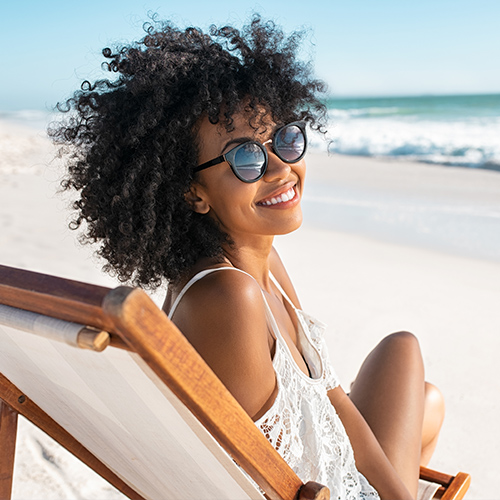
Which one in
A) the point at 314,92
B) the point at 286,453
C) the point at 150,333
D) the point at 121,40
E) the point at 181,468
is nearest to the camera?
the point at 150,333

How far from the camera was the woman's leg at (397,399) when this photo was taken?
2258 millimetres

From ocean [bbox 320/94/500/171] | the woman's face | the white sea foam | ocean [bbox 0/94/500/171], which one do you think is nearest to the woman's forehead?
the woman's face

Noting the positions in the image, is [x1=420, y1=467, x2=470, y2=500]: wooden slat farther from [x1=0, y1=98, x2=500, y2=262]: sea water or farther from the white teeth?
[x1=0, y1=98, x2=500, y2=262]: sea water

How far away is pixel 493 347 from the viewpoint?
4.42 meters

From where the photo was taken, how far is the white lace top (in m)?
1.71

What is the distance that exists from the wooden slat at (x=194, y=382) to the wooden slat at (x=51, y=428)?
75 centimetres

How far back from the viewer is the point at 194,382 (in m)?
1.01

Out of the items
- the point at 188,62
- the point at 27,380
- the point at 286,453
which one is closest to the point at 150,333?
the point at 27,380

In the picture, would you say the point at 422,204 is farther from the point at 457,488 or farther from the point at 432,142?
the point at 432,142

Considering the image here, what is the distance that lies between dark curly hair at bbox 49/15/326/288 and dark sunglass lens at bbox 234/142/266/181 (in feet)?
0.33

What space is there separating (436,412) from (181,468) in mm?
1605

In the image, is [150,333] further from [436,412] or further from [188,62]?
[436,412]

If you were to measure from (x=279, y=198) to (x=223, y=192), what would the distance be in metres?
0.20

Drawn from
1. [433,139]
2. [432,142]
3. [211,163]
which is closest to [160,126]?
[211,163]
